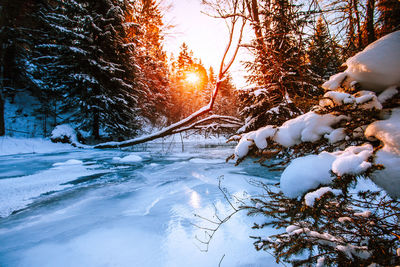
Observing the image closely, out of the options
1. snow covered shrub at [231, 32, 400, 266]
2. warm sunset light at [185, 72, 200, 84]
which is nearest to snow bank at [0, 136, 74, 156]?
snow covered shrub at [231, 32, 400, 266]

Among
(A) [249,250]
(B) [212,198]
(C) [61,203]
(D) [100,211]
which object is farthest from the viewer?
(B) [212,198]

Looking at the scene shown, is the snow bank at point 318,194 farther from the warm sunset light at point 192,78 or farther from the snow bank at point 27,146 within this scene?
the warm sunset light at point 192,78

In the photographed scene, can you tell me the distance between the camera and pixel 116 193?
11.9 ft

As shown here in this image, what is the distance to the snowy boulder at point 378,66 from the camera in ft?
3.19

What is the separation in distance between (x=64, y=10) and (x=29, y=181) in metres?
11.1

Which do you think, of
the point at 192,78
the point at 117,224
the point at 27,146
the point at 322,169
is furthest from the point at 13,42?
the point at 192,78

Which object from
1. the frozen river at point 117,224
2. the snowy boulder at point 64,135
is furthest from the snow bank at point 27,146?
the frozen river at point 117,224

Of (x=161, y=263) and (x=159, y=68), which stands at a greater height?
(x=159, y=68)

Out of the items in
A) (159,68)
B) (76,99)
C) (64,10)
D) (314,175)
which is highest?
(159,68)

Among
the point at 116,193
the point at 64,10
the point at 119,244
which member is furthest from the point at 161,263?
the point at 64,10

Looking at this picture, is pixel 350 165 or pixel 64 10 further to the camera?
pixel 64 10

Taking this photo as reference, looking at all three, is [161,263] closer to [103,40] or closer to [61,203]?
[61,203]

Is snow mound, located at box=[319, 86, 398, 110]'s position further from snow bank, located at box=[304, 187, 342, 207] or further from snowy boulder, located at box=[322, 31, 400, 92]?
snow bank, located at box=[304, 187, 342, 207]

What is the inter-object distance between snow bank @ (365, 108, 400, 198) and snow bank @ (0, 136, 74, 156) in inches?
479
